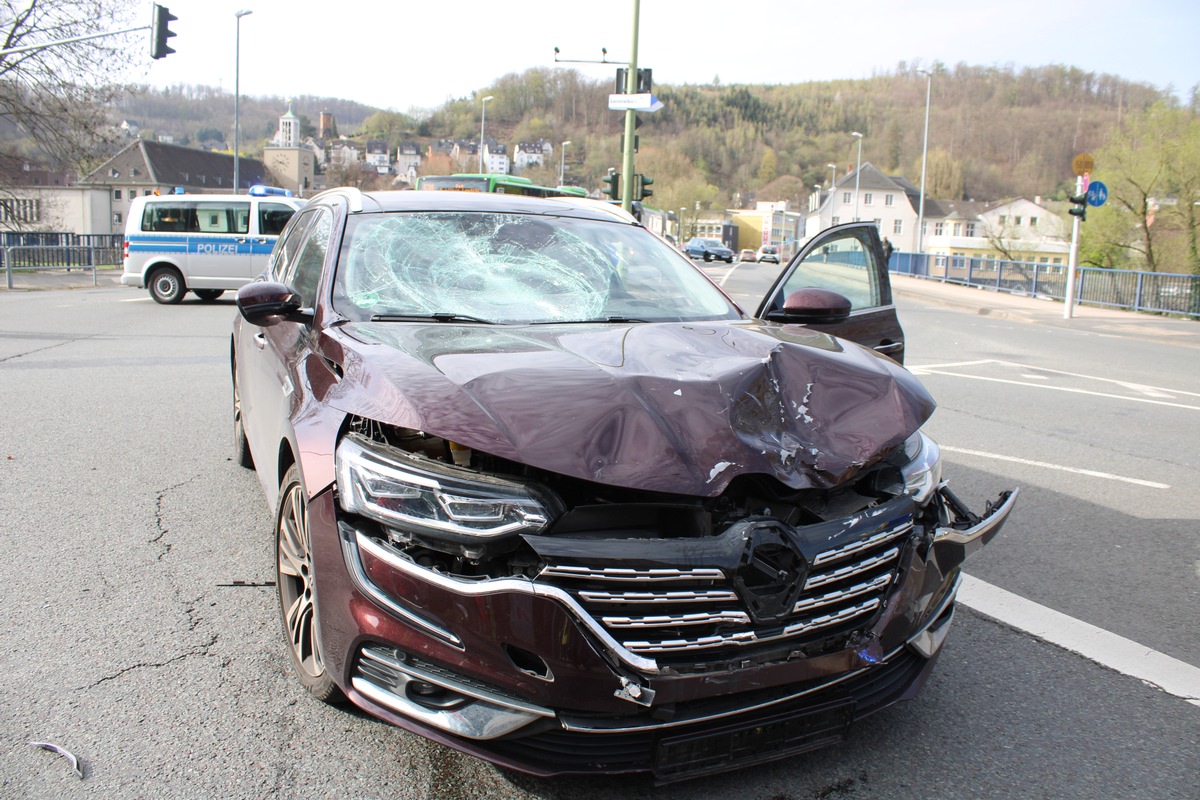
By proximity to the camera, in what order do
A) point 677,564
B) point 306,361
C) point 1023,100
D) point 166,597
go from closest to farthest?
point 677,564 < point 306,361 < point 166,597 < point 1023,100

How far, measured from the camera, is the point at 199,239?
1931 centimetres

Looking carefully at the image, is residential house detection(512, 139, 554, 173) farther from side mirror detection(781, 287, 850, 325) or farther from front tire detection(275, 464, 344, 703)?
front tire detection(275, 464, 344, 703)

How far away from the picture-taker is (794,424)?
102 inches

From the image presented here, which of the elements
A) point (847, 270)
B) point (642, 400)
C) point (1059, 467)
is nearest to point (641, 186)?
point (1059, 467)

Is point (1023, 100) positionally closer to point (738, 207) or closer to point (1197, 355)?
point (738, 207)

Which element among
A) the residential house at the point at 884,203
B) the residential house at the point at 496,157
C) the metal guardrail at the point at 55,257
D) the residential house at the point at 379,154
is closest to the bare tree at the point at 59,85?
the metal guardrail at the point at 55,257

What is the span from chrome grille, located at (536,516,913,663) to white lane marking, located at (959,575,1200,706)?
1.64 metres

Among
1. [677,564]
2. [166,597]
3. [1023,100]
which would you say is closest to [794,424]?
[677,564]

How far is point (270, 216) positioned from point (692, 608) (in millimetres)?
19037

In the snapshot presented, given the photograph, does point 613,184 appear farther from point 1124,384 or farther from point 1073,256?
point 1124,384

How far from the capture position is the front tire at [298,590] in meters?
2.57

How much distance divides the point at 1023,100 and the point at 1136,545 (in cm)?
13277

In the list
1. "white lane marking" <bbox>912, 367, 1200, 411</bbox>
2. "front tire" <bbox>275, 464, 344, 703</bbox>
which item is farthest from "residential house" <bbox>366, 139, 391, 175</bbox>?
"front tire" <bbox>275, 464, 344, 703</bbox>

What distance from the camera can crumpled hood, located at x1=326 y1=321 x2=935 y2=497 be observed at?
2.29m
